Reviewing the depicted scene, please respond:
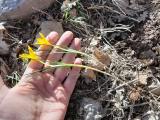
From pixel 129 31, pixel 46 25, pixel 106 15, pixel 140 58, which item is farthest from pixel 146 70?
pixel 46 25

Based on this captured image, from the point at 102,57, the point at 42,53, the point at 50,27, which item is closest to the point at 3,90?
the point at 42,53

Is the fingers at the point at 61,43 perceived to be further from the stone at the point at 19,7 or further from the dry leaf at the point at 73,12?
the stone at the point at 19,7

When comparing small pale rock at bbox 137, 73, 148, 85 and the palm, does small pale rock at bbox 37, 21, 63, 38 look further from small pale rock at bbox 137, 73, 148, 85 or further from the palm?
small pale rock at bbox 137, 73, 148, 85

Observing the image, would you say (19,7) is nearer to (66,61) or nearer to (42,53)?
(42,53)

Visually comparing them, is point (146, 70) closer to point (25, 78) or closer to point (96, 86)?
point (96, 86)

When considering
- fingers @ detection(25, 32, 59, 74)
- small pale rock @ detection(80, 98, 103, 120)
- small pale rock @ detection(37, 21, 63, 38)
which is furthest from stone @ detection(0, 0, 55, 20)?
small pale rock @ detection(80, 98, 103, 120)

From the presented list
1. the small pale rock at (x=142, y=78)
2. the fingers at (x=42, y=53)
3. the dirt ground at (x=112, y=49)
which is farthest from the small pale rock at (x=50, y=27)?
the small pale rock at (x=142, y=78)

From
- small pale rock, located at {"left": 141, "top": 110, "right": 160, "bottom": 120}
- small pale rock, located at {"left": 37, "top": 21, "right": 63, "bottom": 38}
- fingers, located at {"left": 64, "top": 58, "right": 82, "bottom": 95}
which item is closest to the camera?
small pale rock, located at {"left": 141, "top": 110, "right": 160, "bottom": 120}

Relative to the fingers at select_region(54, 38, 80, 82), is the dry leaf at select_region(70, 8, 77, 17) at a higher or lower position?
higher
